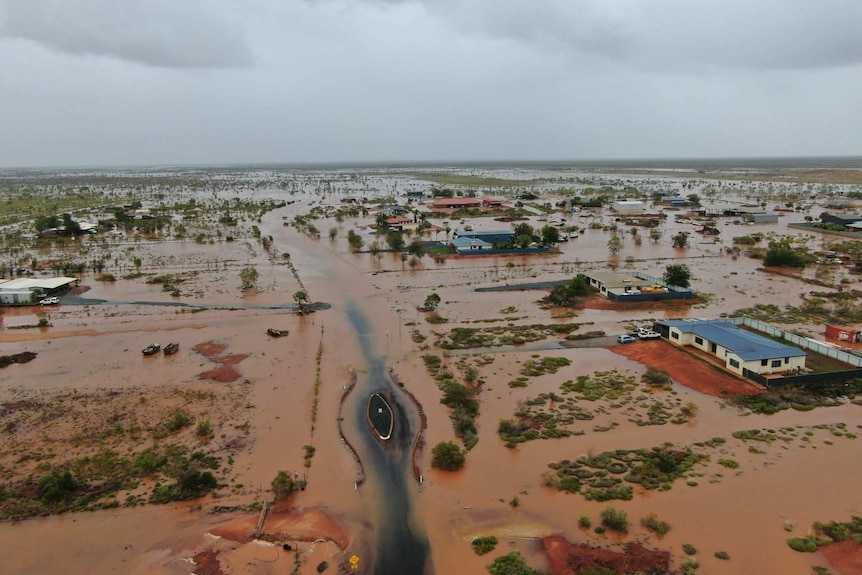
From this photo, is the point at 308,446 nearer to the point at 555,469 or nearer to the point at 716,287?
the point at 555,469

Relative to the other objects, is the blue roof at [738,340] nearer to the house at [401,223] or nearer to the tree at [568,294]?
the tree at [568,294]

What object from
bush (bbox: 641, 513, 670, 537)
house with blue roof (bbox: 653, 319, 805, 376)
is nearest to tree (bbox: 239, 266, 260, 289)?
house with blue roof (bbox: 653, 319, 805, 376)

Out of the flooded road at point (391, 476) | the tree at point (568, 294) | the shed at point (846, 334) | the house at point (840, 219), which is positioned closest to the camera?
the flooded road at point (391, 476)

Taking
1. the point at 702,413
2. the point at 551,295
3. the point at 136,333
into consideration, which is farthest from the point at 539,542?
the point at 136,333

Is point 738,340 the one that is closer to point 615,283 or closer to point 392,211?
point 615,283

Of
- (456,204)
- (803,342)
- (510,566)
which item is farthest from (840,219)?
(510,566)

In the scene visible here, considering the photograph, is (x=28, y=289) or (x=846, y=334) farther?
(x=28, y=289)

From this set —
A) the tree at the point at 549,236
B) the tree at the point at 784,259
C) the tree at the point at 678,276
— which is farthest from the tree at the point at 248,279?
the tree at the point at 784,259
